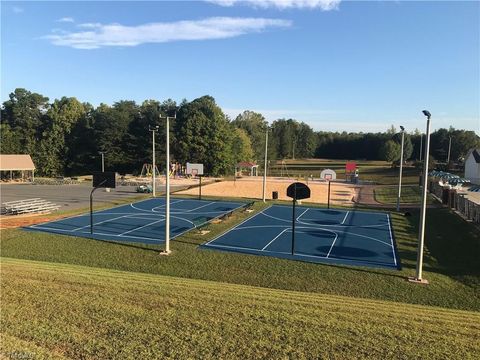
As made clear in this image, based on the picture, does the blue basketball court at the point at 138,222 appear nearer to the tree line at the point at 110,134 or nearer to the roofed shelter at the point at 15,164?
the roofed shelter at the point at 15,164

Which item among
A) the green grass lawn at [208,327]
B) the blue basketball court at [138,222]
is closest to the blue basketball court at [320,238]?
the blue basketball court at [138,222]

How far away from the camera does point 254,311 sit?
8133 millimetres

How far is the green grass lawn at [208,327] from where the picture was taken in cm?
589

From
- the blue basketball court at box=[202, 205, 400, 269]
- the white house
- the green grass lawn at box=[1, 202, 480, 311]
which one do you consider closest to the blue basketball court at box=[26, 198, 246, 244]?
the green grass lawn at box=[1, 202, 480, 311]

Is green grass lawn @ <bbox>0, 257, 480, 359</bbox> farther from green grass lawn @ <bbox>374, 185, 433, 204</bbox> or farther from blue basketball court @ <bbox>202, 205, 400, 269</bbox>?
green grass lawn @ <bbox>374, 185, 433, 204</bbox>

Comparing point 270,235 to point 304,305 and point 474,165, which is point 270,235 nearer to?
point 304,305

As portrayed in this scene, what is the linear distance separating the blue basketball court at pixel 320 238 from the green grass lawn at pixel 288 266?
3.08 feet

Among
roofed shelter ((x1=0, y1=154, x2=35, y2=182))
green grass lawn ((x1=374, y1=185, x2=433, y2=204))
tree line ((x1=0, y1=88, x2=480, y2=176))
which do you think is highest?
tree line ((x1=0, y1=88, x2=480, y2=176))

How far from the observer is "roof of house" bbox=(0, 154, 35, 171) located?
201 feet

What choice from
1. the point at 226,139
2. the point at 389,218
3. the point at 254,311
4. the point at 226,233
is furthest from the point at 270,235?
the point at 226,139

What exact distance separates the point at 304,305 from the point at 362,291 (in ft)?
15.8

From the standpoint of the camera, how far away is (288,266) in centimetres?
1595

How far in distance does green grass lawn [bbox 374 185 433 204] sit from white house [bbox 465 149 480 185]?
22.9 metres

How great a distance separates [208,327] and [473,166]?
240 feet
